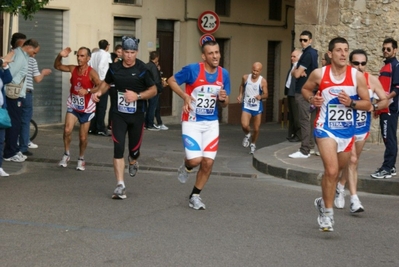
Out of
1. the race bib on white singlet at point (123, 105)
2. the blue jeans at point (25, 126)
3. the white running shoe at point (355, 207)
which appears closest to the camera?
the white running shoe at point (355, 207)

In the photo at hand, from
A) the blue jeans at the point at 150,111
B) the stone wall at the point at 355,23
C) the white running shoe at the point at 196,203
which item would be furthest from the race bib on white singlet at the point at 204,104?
the blue jeans at the point at 150,111

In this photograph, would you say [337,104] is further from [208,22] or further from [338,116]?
[208,22]

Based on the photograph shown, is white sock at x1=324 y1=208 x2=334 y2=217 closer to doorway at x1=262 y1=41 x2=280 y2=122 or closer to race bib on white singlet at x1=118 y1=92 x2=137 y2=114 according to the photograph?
race bib on white singlet at x1=118 y1=92 x2=137 y2=114

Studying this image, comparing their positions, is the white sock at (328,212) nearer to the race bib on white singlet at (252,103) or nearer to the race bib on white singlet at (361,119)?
the race bib on white singlet at (361,119)

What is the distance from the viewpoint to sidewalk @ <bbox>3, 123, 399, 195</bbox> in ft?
44.7

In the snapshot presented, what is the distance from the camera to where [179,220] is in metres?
9.80

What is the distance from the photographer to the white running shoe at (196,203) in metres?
10.6

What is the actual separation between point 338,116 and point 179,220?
73.1 inches

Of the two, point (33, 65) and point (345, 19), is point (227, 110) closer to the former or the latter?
point (345, 19)

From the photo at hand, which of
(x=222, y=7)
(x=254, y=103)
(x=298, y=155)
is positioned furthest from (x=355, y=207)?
(x=222, y=7)

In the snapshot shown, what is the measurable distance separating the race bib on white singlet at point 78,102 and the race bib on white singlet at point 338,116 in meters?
5.14

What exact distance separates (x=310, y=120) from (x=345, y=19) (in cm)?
244

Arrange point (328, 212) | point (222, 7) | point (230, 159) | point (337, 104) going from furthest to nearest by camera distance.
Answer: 1. point (222, 7)
2. point (230, 159)
3. point (337, 104)
4. point (328, 212)

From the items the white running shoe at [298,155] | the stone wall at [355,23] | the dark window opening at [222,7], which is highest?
the dark window opening at [222,7]
